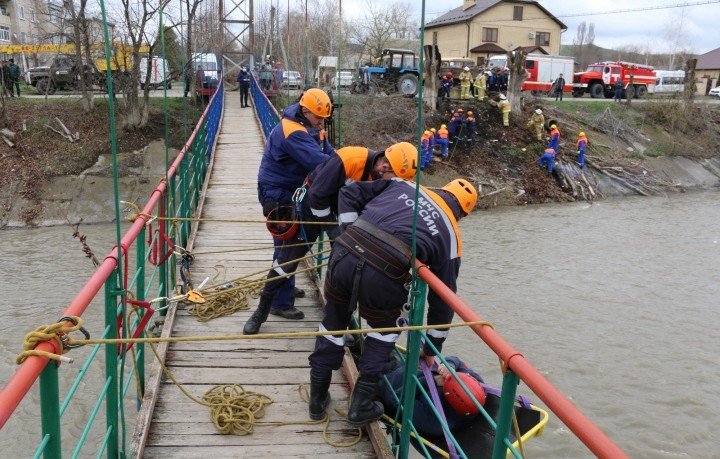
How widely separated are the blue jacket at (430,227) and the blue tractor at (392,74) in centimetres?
2023

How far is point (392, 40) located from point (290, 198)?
129ft

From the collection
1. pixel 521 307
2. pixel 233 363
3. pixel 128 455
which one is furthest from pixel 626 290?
pixel 128 455

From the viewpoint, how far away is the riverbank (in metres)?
14.2

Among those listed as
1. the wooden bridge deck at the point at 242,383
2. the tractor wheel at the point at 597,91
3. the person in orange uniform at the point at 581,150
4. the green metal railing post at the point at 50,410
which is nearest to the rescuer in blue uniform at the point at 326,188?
the wooden bridge deck at the point at 242,383

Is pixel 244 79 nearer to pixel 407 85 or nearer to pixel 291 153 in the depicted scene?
pixel 407 85

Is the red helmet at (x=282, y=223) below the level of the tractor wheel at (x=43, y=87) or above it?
below

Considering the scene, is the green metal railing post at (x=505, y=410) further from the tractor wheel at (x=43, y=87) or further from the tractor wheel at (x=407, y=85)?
the tractor wheel at (x=43, y=87)

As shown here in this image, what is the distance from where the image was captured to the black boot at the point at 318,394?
3.06 meters

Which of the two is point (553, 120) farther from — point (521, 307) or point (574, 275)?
point (521, 307)

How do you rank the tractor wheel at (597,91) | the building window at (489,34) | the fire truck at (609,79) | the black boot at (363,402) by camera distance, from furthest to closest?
1. the building window at (489,34)
2. the tractor wheel at (597,91)
3. the fire truck at (609,79)
4. the black boot at (363,402)

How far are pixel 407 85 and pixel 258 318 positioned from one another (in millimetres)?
19553

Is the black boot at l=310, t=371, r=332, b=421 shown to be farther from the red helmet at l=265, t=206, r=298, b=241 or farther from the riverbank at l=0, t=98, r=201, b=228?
the riverbank at l=0, t=98, r=201, b=228

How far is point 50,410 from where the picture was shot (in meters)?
1.78

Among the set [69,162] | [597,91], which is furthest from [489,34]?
[69,162]
